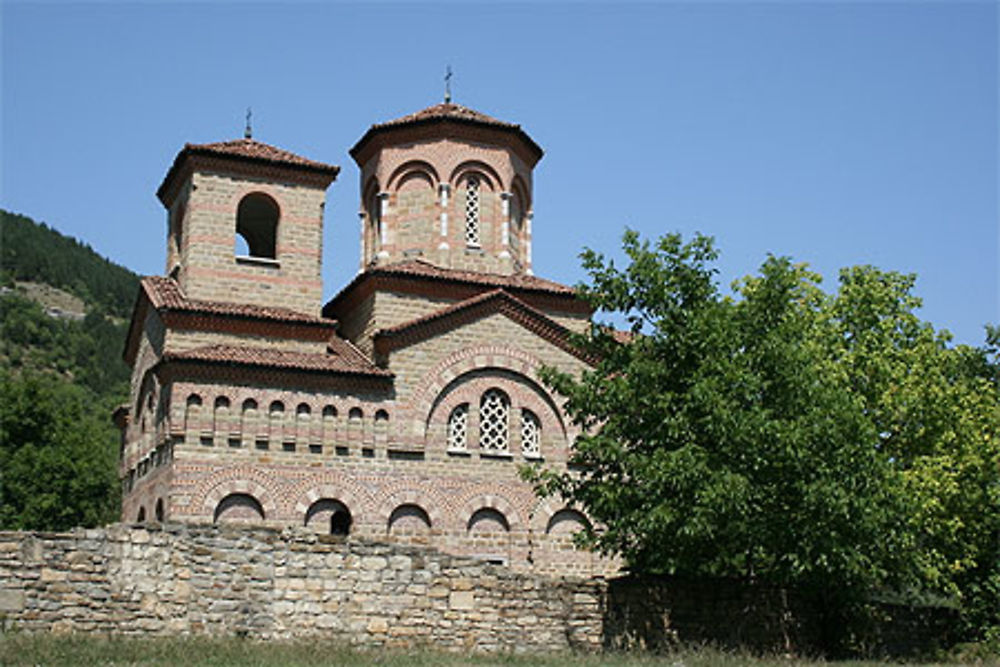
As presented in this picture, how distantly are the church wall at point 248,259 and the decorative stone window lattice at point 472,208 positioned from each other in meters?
3.64

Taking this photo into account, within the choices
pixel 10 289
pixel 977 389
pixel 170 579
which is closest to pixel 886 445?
pixel 977 389

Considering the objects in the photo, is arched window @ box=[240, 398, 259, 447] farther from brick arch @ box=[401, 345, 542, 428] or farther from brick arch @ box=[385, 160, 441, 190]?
brick arch @ box=[385, 160, 441, 190]

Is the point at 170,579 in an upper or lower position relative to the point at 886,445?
lower

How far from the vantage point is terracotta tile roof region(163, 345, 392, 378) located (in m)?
21.6

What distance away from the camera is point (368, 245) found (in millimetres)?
27609

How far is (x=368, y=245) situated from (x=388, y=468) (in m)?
7.15

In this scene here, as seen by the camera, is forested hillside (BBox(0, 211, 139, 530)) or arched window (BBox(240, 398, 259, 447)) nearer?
arched window (BBox(240, 398, 259, 447))

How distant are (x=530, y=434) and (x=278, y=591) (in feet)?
33.1

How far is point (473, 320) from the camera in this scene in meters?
23.9

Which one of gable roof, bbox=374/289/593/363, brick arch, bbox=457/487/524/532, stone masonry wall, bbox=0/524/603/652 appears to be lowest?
stone masonry wall, bbox=0/524/603/652

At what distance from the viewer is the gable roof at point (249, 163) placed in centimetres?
2388

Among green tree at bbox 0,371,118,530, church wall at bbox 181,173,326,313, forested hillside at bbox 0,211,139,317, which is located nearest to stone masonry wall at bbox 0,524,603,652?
church wall at bbox 181,173,326,313

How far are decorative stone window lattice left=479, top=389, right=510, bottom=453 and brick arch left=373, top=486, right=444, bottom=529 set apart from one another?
158 cm

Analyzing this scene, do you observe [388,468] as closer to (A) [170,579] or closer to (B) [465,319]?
(B) [465,319]
